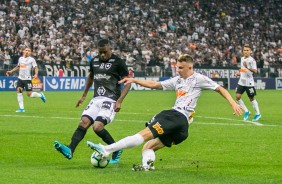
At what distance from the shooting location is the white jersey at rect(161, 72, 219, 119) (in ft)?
41.5

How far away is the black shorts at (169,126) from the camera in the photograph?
12227mm

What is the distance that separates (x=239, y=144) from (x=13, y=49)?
1369 inches

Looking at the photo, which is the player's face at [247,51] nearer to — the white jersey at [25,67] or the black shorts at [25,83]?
the white jersey at [25,67]

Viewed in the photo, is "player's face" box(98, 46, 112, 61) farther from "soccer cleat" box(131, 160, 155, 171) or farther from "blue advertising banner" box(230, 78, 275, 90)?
"blue advertising banner" box(230, 78, 275, 90)

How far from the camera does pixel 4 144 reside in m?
16.8

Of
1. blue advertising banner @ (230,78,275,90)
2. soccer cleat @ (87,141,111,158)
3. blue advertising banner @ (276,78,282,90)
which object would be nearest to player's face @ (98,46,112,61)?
soccer cleat @ (87,141,111,158)

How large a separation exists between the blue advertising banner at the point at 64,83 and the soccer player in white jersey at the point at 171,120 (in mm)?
40225

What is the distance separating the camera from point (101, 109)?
45.3 feet

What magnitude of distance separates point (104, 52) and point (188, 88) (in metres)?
2.05

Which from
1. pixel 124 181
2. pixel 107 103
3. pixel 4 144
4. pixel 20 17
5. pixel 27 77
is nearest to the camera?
pixel 124 181

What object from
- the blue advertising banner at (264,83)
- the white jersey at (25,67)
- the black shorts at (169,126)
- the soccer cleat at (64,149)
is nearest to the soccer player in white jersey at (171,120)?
the black shorts at (169,126)

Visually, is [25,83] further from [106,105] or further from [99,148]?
[99,148]

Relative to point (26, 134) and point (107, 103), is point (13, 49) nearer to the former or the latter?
point (26, 134)

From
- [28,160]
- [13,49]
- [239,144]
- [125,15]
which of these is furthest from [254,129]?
[125,15]
